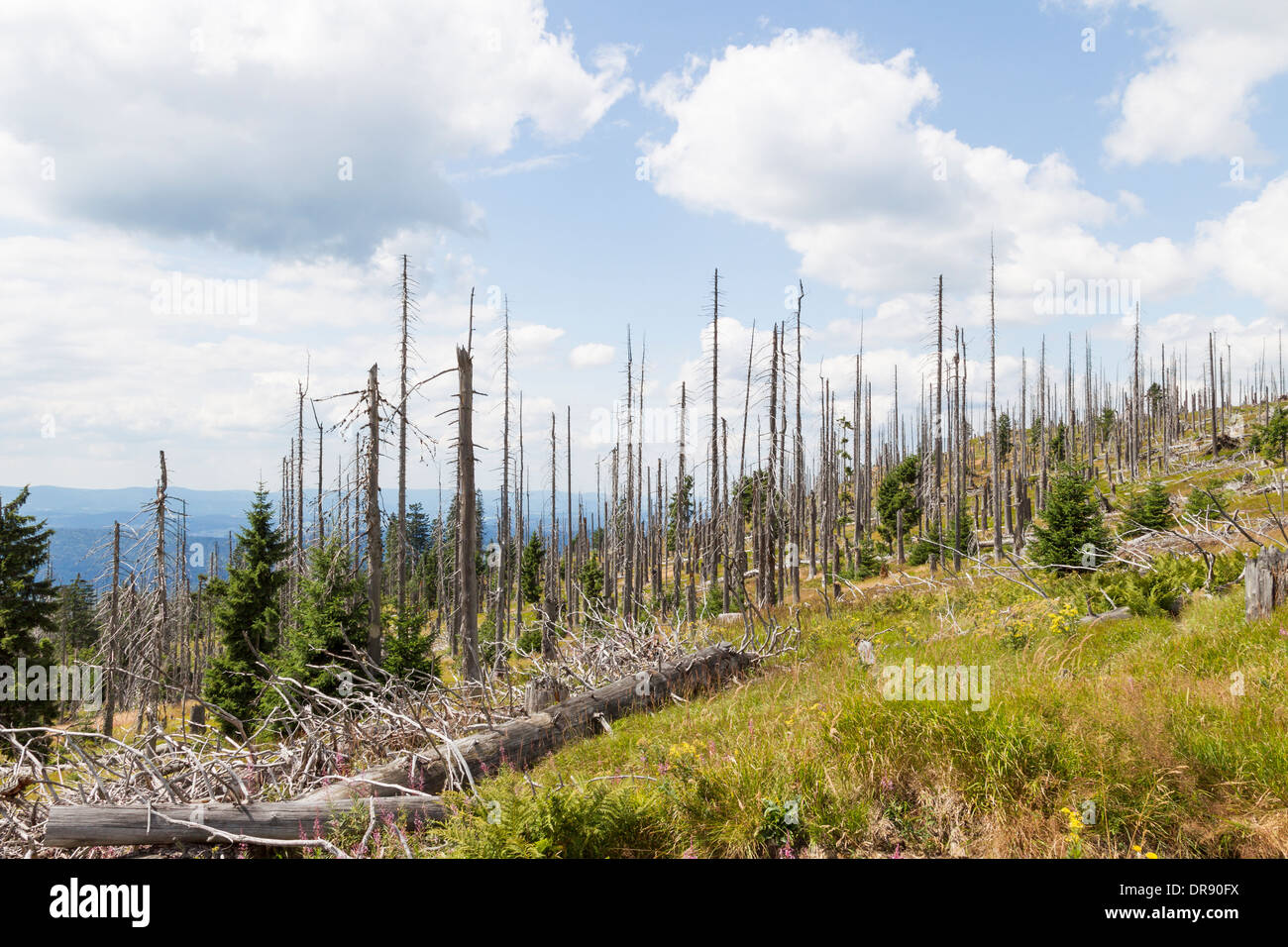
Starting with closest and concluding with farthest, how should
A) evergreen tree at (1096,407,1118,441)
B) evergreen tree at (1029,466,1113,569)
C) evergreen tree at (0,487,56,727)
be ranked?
evergreen tree at (1029,466,1113,569), evergreen tree at (0,487,56,727), evergreen tree at (1096,407,1118,441)

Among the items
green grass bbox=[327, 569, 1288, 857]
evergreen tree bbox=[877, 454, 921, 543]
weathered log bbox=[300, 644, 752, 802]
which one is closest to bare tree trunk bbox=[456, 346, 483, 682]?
weathered log bbox=[300, 644, 752, 802]

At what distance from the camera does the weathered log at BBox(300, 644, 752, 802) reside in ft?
19.9

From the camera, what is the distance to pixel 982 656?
7953 mm

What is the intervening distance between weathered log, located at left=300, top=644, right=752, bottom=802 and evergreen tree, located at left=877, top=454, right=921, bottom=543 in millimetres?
37894

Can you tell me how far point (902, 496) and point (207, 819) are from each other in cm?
Answer: 4614

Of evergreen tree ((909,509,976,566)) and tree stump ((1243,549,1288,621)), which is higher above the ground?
tree stump ((1243,549,1288,621))

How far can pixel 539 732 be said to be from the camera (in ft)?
25.7

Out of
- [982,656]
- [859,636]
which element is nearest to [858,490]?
[859,636]

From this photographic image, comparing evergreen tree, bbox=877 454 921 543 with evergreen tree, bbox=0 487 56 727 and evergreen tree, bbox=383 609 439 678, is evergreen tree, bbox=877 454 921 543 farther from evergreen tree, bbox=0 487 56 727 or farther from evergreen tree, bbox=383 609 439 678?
evergreen tree, bbox=0 487 56 727

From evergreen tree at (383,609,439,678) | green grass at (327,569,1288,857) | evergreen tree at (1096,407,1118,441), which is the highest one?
evergreen tree at (1096,407,1118,441)

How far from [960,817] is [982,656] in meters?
4.15

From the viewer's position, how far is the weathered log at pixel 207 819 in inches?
191

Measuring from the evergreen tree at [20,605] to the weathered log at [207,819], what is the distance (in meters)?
23.0
